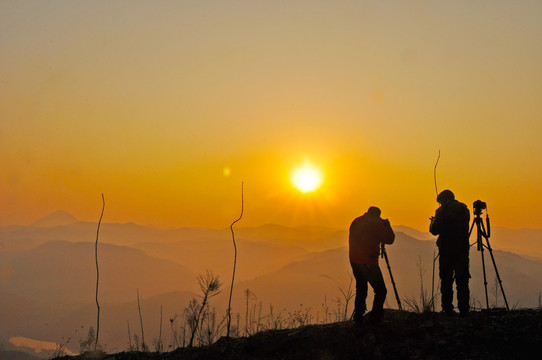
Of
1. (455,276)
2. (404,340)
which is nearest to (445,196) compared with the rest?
(455,276)

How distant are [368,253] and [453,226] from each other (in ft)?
6.33

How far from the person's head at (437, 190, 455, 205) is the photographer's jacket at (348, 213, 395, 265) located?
4.51 ft

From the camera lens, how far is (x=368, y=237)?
374 inches

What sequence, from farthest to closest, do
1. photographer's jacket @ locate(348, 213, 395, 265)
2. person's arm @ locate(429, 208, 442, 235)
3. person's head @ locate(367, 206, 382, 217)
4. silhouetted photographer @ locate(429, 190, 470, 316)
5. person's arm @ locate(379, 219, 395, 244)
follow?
person's arm @ locate(429, 208, 442, 235) < silhouetted photographer @ locate(429, 190, 470, 316) < person's head @ locate(367, 206, 382, 217) < person's arm @ locate(379, 219, 395, 244) < photographer's jacket @ locate(348, 213, 395, 265)

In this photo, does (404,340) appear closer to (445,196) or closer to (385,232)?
(385,232)

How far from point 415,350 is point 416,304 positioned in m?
2.08

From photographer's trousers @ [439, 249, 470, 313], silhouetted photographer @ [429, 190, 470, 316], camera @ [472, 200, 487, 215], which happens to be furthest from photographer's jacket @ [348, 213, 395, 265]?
camera @ [472, 200, 487, 215]

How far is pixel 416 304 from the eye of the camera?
393 inches

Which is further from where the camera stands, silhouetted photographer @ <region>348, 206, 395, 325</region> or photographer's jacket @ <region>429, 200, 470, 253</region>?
photographer's jacket @ <region>429, 200, 470, 253</region>

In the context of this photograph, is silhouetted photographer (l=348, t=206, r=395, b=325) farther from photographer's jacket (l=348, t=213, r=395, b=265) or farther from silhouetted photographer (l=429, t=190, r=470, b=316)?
silhouetted photographer (l=429, t=190, r=470, b=316)

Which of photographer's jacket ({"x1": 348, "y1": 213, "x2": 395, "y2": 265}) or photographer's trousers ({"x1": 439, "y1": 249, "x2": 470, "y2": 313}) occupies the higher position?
photographer's jacket ({"x1": 348, "y1": 213, "x2": 395, "y2": 265})

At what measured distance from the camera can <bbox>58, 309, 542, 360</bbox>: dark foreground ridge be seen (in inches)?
308

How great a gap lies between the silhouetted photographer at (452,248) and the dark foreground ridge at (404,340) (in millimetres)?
470

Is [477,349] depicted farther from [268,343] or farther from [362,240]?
[268,343]
